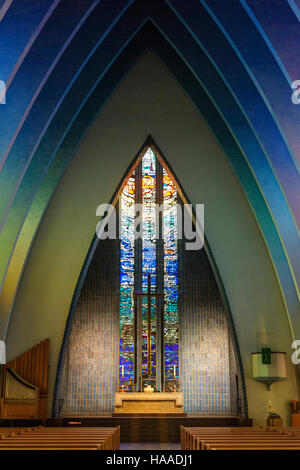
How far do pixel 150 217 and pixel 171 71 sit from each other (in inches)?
168

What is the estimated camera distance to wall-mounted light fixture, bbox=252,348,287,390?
9.41m

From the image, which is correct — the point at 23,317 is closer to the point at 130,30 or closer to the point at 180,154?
the point at 180,154

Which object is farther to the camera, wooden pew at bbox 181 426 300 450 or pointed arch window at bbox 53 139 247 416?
pointed arch window at bbox 53 139 247 416

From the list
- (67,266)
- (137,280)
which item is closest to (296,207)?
(67,266)

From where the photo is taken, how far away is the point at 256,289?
10508 millimetres

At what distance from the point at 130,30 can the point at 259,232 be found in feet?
15.1

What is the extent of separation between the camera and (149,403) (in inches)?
389

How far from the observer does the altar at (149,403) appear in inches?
389

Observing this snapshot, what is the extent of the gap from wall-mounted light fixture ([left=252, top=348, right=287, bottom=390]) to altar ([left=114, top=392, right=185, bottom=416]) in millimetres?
1678
